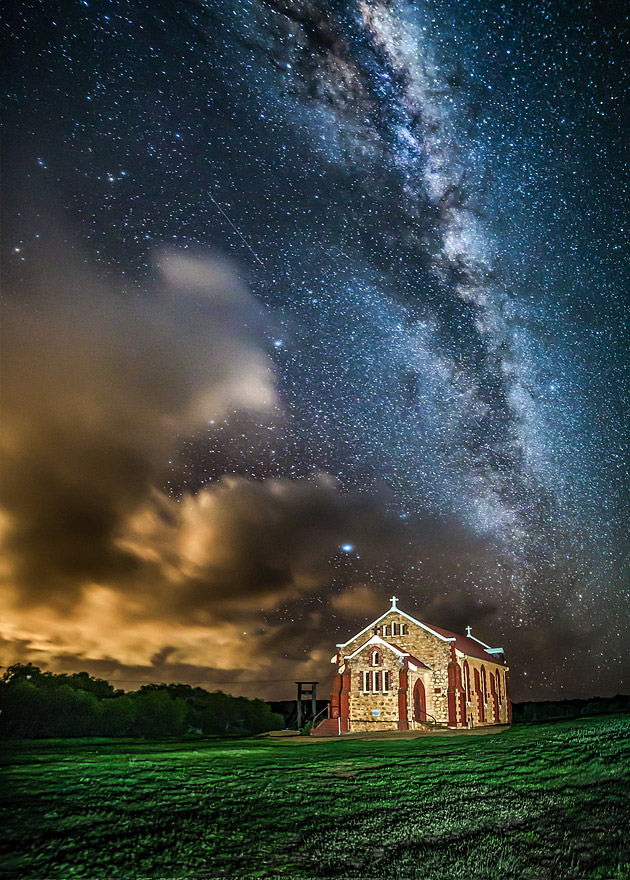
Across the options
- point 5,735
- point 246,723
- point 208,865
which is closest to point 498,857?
point 208,865

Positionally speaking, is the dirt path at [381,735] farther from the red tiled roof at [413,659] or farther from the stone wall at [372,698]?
the red tiled roof at [413,659]

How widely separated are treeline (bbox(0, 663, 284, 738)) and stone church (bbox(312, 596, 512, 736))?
40.3 ft

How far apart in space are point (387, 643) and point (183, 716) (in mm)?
18565

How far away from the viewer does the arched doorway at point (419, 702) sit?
35.0 metres

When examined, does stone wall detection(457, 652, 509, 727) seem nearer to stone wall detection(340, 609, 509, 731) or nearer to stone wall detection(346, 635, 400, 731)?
stone wall detection(340, 609, 509, 731)

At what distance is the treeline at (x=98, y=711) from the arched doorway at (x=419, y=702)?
15.7 meters

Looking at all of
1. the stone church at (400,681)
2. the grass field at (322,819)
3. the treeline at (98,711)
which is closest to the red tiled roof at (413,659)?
the stone church at (400,681)

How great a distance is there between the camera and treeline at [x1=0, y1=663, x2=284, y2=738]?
36.7 metres

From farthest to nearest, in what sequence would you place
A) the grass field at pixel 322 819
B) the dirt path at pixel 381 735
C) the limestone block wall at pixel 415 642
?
the limestone block wall at pixel 415 642, the dirt path at pixel 381 735, the grass field at pixel 322 819

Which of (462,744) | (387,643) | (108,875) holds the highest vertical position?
(387,643)

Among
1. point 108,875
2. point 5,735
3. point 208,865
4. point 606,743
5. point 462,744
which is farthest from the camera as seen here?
point 5,735

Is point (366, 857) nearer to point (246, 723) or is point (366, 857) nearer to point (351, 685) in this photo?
point (351, 685)

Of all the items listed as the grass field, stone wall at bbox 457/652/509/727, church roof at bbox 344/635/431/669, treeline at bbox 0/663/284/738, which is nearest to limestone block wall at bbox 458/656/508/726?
stone wall at bbox 457/652/509/727

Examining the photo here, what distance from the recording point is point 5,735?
Answer: 3303 cm
